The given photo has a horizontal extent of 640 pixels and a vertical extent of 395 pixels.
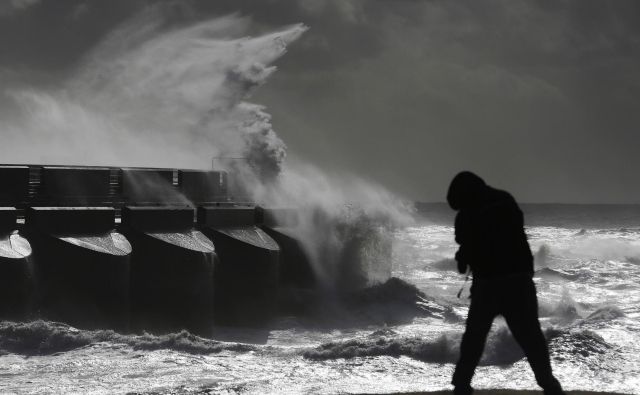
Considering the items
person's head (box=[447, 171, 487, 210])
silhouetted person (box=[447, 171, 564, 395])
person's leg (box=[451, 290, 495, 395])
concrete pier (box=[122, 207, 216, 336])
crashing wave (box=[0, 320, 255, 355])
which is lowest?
crashing wave (box=[0, 320, 255, 355])

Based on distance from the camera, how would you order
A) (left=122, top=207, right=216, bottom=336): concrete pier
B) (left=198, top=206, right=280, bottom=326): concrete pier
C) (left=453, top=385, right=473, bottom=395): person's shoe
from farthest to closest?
1. (left=198, top=206, right=280, bottom=326): concrete pier
2. (left=122, top=207, right=216, bottom=336): concrete pier
3. (left=453, top=385, right=473, bottom=395): person's shoe

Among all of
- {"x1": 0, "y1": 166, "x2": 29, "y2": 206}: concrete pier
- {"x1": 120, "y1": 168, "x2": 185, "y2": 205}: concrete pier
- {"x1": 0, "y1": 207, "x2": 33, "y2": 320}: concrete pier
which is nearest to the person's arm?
{"x1": 0, "y1": 207, "x2": 33, "y2": 320}: concrete pier

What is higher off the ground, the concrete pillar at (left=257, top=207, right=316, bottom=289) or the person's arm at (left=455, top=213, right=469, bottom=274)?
the person's arm at (left=455, top=213, right=469, bottom=274)

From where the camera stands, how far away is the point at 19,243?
1431cm

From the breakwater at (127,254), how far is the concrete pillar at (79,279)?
0.02 metres

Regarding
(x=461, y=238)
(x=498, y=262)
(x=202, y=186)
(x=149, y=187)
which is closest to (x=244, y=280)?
(x=149, y=187)

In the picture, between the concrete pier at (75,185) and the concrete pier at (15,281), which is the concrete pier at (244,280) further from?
the concrete pier at (15,281)

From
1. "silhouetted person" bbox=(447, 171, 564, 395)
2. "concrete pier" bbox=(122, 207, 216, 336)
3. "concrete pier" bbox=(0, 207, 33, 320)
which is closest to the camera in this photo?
"silhouetted person" bbox=(447, 171, 564, 395)

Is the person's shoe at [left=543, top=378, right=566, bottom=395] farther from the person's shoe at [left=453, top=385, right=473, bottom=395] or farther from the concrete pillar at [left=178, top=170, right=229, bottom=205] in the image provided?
the concrete pillar at [left=178, top=170, right=229, bottom=205]

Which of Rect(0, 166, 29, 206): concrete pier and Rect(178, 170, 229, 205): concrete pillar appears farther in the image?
Rect(178, 170, 229, 205): concrete pillar

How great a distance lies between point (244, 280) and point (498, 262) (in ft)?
39.8

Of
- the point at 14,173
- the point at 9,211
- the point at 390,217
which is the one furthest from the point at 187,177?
the point at 390,217

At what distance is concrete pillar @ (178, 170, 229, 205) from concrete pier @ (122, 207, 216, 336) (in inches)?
169

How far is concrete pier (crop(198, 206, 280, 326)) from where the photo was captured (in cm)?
1728
